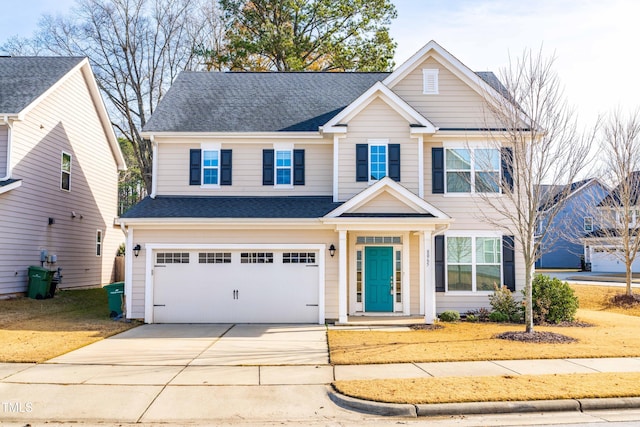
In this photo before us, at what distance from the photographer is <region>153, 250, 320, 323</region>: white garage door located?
1542cm

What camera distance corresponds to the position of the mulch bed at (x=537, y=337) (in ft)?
39.7

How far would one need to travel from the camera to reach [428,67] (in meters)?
17.3

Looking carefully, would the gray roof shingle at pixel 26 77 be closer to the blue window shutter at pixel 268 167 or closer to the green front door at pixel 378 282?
the blue window shutter at pixel 268 167

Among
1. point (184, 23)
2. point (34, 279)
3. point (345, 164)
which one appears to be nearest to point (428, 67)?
point (345, 164)

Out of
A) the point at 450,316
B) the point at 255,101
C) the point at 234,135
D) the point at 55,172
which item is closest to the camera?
the point at 450,316

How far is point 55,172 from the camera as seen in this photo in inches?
809

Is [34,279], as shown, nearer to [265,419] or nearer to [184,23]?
[265,419]

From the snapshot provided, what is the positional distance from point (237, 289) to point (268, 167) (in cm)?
410

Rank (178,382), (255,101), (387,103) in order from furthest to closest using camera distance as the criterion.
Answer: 1. (255,101)
2. (387,103)
3. (178,382)

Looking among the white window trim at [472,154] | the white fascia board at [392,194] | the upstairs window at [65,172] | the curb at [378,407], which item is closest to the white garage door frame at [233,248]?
the white fascia board at [392,194]

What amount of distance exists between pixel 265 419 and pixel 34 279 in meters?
14.5

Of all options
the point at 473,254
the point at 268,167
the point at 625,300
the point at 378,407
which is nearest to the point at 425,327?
the point at 473,254

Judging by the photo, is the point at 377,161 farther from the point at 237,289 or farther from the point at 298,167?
the point at 237,289

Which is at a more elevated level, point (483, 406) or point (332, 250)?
point (332, 250)
